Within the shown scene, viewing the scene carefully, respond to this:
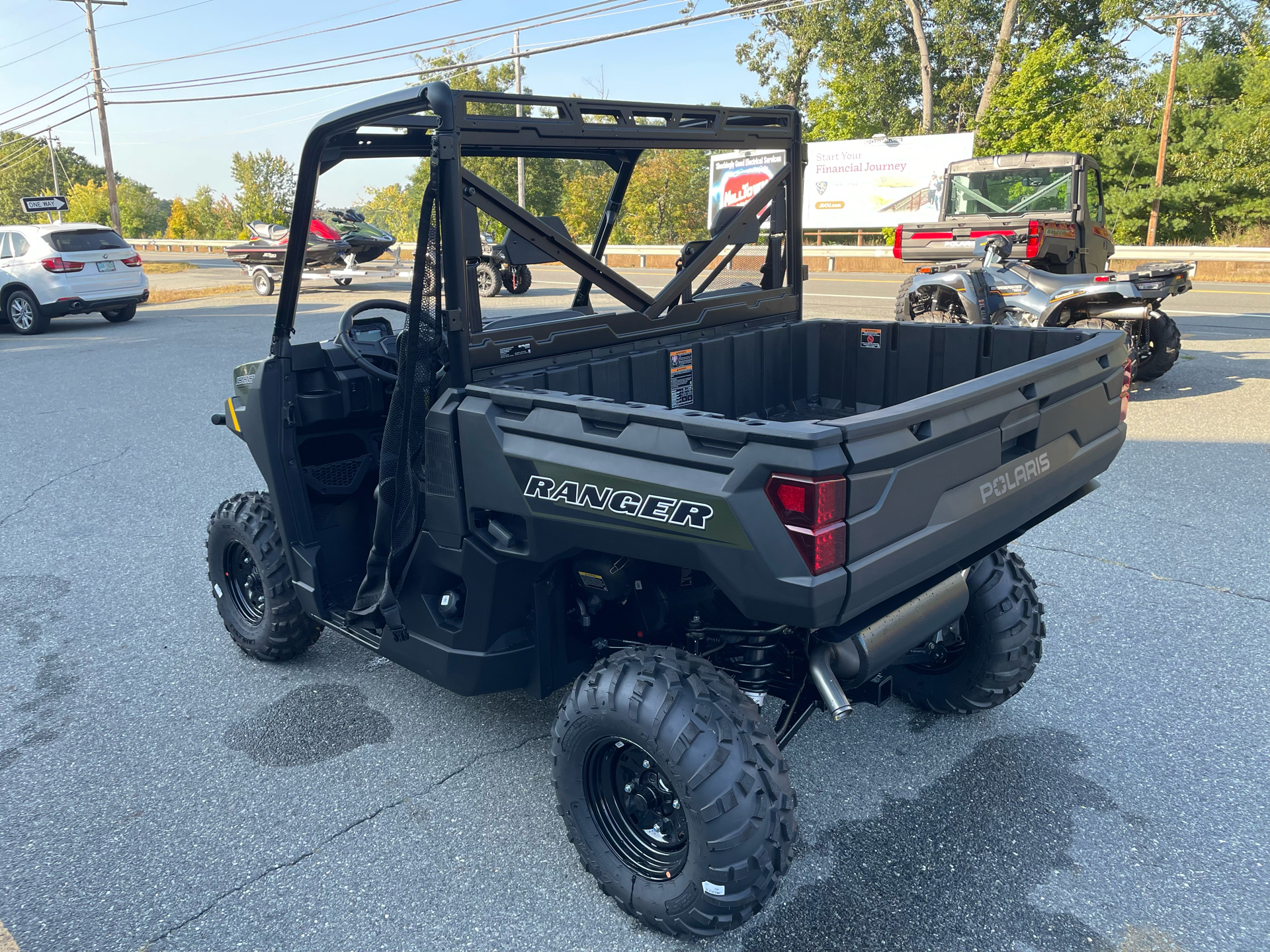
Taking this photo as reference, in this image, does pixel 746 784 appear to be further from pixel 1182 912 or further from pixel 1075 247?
pixel 1075 247

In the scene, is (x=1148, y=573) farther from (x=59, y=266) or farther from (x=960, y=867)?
(x=59, y=266)

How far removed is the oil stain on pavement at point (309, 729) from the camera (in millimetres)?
3408

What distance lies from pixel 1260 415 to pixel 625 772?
307 inches

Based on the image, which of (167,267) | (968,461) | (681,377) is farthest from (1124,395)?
(167,267)

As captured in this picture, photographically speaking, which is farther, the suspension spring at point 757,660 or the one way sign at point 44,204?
the one way sign at point 44,204

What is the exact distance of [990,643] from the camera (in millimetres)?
3312

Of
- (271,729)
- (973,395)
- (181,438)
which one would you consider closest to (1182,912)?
(973,395)

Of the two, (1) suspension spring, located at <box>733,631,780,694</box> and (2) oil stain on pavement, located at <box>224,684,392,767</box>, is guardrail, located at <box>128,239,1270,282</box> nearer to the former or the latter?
(2) oil stain on pavement, located at <box>224,684,392,767</box>

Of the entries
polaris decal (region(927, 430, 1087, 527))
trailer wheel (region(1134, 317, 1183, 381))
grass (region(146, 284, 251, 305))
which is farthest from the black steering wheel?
grass (region(146, 284, 251, 305))

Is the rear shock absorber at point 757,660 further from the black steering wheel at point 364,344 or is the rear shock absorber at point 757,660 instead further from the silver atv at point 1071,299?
the silver atv at point 1071,299

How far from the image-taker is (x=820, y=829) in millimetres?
2918

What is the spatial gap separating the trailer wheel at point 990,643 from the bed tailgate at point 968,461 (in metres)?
0.49

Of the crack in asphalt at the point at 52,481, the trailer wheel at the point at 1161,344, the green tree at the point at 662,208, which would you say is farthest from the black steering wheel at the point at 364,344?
the green tree at the point at 662,208

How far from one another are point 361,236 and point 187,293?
5281 millimetres
